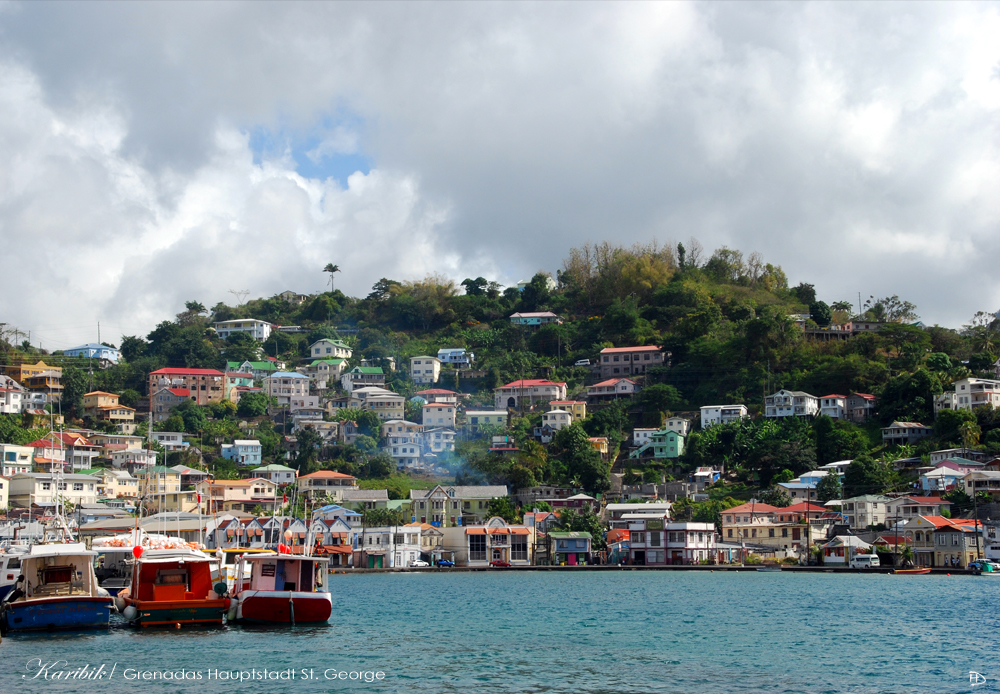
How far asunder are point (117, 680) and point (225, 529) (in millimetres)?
45566

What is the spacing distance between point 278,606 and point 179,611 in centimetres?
263

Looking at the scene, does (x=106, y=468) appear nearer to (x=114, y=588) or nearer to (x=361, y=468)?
(x=361, y=468)

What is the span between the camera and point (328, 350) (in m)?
112

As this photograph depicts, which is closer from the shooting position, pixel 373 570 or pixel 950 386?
pixel 373 570

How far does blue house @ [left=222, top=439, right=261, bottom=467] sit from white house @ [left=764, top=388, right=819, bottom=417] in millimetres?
43361

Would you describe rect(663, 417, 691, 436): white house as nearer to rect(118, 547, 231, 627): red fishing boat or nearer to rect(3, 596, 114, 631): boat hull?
rect(118, 547, 231, 627): red fishing boat

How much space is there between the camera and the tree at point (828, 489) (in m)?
71.2

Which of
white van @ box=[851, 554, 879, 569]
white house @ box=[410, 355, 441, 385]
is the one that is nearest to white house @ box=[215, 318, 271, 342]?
white house @ box=[410, 355, 441, 385]

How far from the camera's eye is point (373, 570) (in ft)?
220

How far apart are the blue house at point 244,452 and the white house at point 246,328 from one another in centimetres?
3002

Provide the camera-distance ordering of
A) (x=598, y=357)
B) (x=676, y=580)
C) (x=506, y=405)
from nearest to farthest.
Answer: (x=676, y=580)
(x=506, y=405)
(x=598, y=357)

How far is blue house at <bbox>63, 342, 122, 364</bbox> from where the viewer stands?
115m

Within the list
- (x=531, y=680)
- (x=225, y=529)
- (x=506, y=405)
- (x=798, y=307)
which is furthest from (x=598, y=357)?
(x=531, y=680)

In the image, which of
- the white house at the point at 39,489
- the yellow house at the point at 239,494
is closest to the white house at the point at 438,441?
the yellow house at the point at 239,494
